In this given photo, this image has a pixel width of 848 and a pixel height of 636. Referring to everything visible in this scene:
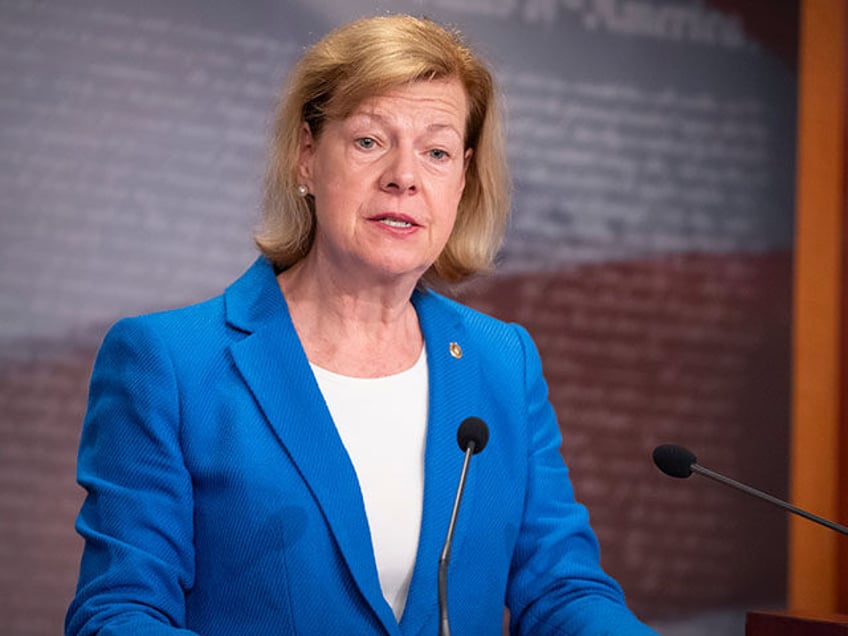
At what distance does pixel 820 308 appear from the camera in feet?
12.3

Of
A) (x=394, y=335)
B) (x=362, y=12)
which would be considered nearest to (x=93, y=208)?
(x=362, y=12)

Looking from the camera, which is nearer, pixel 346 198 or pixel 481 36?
pixel 346 198

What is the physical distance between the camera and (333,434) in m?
1.63

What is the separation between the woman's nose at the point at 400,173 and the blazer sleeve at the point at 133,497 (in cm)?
40

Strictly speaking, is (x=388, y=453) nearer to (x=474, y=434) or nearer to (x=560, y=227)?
(x=474, y=434)

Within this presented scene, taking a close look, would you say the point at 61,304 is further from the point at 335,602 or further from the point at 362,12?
the point at 335,602

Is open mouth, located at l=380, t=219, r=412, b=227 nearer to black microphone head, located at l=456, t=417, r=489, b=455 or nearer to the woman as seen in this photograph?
the woman

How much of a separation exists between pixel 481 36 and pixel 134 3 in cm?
101

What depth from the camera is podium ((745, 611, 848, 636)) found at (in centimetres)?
137

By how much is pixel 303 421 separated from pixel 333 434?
0.15 feet

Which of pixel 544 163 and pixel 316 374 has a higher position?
pixel 544 163

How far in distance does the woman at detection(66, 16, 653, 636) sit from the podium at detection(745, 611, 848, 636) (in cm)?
19

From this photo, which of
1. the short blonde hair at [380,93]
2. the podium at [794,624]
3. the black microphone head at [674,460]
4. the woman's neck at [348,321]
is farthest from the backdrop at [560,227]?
the podium at [794,624]

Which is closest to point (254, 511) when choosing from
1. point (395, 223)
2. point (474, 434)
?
point (474, 434)
